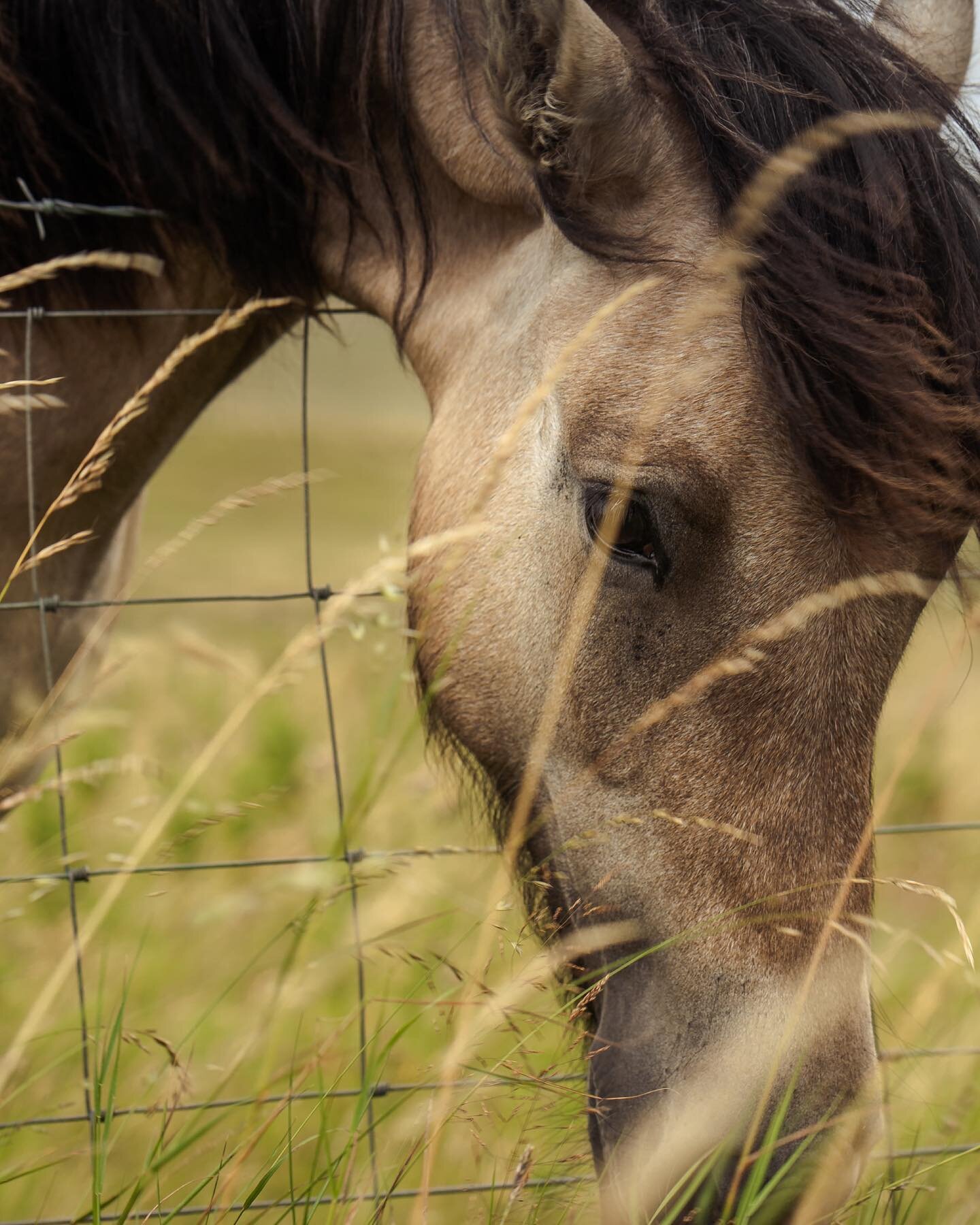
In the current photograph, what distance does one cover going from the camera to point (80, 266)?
207cm

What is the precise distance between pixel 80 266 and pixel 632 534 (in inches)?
48.2

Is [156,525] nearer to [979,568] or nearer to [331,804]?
[331,804]

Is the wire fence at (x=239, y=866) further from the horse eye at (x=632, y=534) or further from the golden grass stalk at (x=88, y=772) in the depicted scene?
the horse eye at (x=632, y=534)

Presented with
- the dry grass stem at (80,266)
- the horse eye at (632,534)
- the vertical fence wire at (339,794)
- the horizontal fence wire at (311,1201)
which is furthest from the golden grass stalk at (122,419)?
the horizontal fence wire at (311,1201)

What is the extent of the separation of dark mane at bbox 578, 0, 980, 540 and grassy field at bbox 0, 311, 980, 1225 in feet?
1.10

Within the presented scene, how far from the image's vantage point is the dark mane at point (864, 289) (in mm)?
1517

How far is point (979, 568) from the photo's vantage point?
185 cm

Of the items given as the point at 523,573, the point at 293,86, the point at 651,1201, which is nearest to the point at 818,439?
the point at 523,573

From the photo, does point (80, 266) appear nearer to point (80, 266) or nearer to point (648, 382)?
point (80, 266)

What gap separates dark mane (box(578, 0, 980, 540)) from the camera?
1.52 m

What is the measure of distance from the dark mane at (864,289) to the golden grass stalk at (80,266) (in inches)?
37.5

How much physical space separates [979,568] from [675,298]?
0.70 meters

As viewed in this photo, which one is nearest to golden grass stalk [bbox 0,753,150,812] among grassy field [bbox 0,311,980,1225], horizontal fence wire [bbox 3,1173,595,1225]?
grassy field [bbox 0,311,980,1225]

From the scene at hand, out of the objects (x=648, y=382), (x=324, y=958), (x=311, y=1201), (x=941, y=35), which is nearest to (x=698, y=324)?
(x=648, y=382)
